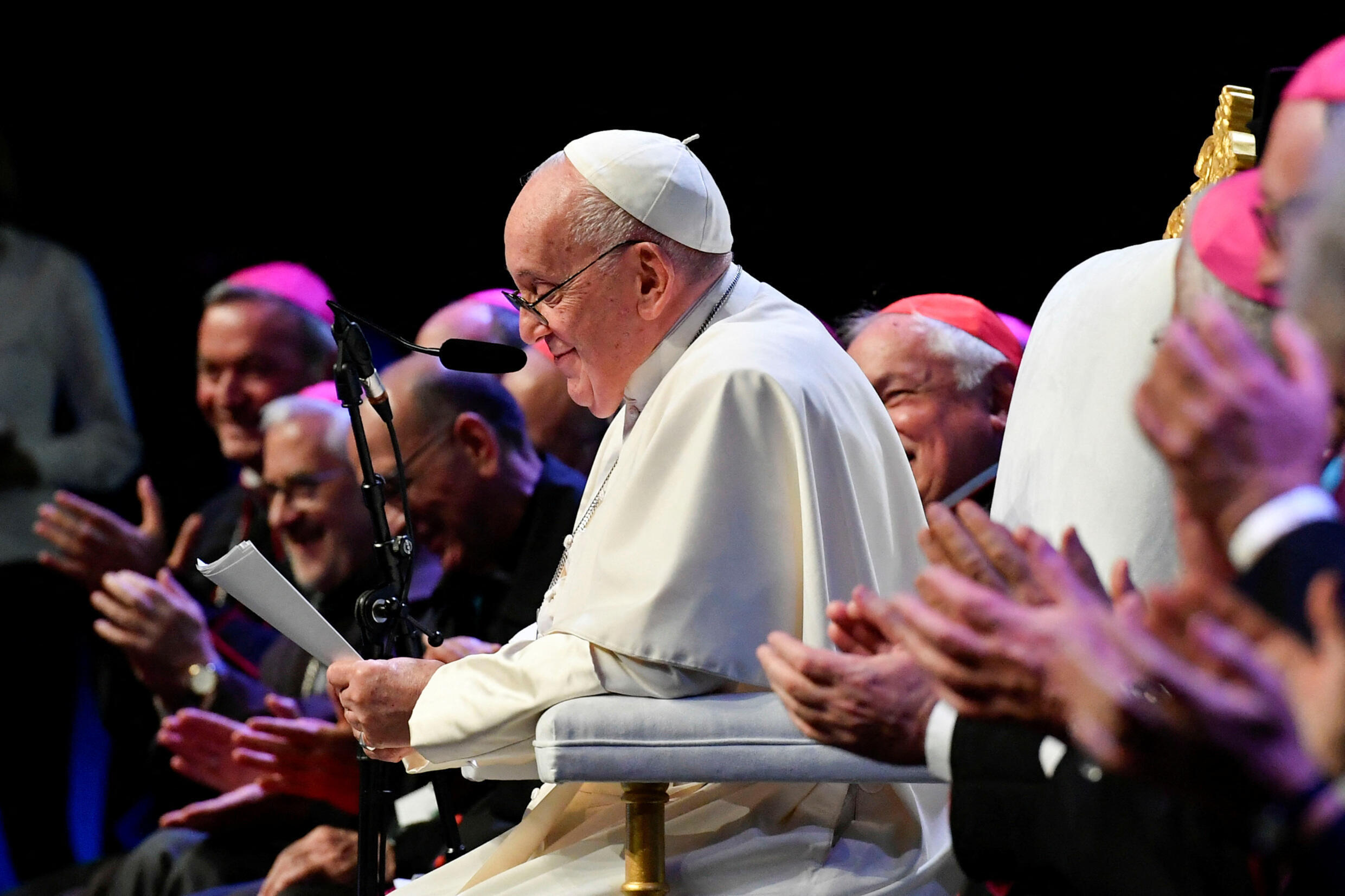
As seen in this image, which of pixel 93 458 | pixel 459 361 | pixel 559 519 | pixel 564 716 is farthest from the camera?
pixel 93 458

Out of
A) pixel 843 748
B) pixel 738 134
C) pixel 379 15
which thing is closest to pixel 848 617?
pixel 843 748

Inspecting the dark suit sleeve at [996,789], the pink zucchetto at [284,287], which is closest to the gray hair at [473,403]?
the pink zucchetto at [284,287]

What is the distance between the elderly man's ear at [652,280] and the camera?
3213 mm

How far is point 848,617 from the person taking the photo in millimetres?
2107

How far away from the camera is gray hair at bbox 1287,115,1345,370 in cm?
147

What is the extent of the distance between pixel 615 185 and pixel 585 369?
15.8 inches

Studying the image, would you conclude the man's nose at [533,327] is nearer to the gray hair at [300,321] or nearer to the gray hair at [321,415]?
the gray hair at [321,415]

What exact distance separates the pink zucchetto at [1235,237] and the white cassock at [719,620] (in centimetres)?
93

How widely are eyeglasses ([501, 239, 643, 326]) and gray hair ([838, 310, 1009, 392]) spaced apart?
1.40 meters

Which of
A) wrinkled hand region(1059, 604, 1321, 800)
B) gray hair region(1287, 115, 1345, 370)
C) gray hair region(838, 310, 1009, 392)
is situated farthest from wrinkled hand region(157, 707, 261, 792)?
gray hair region(1287, 115, 1345, 370)

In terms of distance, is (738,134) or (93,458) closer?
(738,134)

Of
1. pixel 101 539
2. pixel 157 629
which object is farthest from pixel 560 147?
pixel 157 629

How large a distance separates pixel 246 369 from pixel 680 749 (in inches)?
162

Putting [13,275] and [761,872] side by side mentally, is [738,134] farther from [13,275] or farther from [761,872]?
[761,872]
